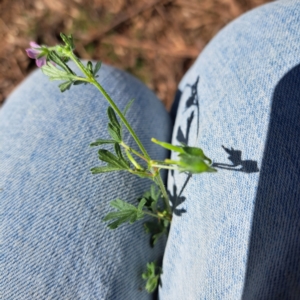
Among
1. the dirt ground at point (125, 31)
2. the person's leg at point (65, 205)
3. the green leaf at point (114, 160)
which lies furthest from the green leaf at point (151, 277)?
the dirt ground at point (125, 31)

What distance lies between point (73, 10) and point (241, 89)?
1.18 meters

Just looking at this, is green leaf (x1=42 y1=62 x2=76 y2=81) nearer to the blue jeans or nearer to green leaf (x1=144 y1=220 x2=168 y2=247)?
the blue jeans

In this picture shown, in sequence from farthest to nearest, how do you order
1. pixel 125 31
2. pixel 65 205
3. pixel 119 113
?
1. pixel 125 31
2. pixel 65 205
3. pixel 119 113

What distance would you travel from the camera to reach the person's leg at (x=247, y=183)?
560 millimetres

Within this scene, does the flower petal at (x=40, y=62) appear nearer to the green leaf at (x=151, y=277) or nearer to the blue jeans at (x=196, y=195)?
the blue jeans at (x=196, y=195)

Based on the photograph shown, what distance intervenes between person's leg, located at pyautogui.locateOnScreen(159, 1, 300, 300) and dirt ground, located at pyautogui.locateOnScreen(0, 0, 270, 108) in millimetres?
776

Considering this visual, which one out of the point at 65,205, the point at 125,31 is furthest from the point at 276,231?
the point at 125,31

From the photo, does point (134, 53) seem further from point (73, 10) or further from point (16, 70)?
point (16, 70)

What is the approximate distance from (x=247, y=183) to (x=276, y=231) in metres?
0.08

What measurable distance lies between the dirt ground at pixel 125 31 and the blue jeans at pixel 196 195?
0.75 metres

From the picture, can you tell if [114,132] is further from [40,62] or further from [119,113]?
[40,62]

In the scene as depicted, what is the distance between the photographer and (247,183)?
22.9 inches

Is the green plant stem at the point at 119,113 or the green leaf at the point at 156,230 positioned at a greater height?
the green plant stem at the point at 119,113

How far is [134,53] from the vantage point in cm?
154
